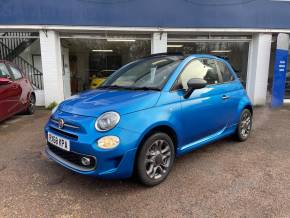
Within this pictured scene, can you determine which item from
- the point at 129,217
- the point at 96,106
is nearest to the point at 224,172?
the point at 129,217

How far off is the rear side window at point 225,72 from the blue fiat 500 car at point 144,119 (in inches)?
4.5

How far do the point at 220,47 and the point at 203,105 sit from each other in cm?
588

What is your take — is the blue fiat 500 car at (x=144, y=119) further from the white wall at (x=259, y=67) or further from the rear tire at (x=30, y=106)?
the white wall at (x=259, y=67)

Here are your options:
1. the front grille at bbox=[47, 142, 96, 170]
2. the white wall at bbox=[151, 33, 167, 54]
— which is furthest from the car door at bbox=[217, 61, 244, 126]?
the white wall at bbox=[151, 33, 167, 54]

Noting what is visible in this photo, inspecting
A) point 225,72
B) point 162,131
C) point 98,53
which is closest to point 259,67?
point 225,72

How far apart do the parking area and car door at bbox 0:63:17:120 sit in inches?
58.7

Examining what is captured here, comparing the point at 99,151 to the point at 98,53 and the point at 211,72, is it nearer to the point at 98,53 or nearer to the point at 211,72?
the point at 211,72

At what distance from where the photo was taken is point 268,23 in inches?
316

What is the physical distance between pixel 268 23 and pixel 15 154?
26.4 ft

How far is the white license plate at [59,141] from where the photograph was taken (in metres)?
2.75

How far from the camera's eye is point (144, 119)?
2.74 m

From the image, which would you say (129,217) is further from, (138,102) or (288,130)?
(288,130)

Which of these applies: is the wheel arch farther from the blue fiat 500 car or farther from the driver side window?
the driver side window

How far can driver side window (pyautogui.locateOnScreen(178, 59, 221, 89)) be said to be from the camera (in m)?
3.38
